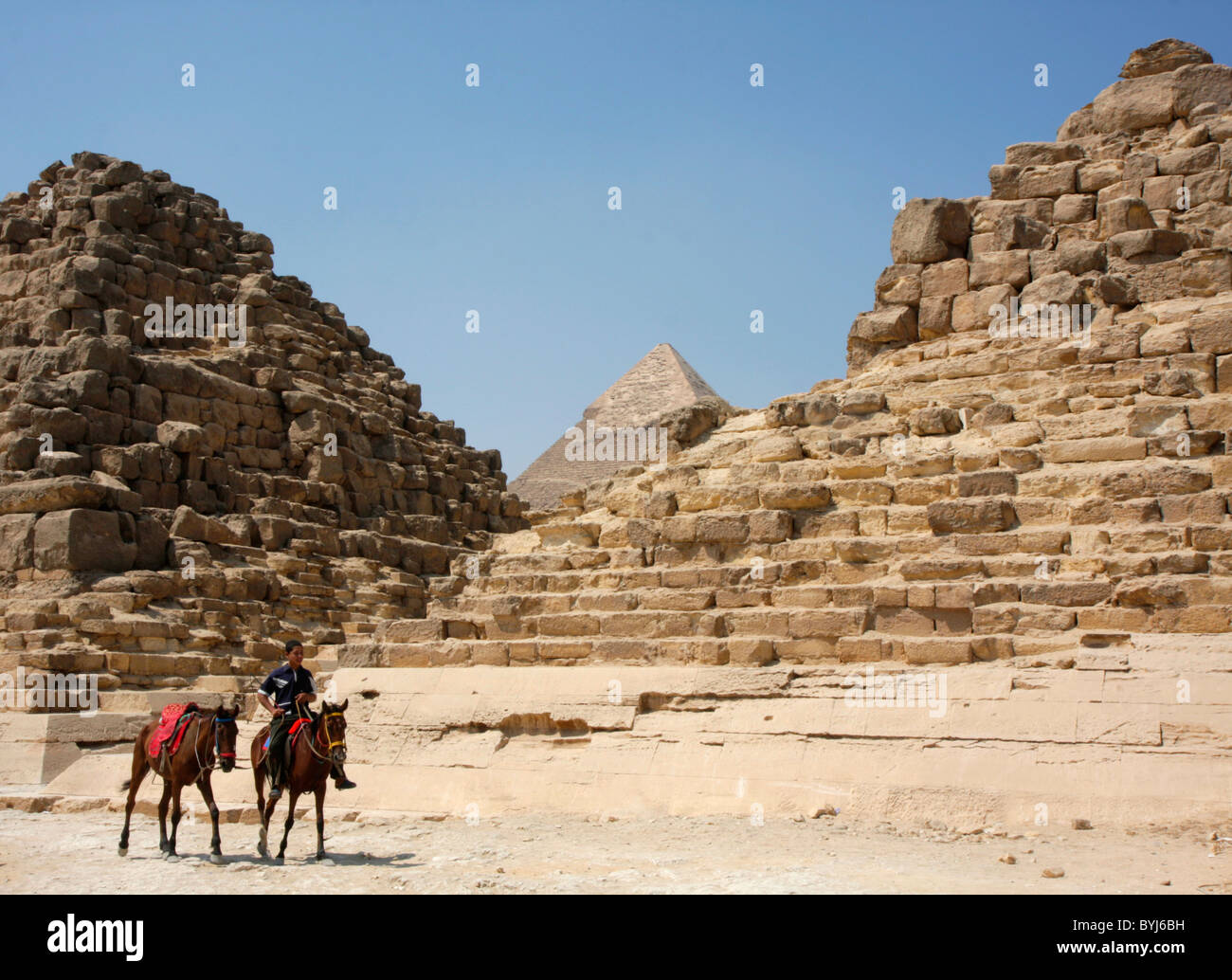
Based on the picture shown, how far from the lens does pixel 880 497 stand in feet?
34.5

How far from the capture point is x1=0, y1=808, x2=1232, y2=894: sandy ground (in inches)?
253

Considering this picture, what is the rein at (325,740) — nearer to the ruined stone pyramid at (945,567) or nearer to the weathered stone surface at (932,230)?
the ruined stone pyramid at (945,567)

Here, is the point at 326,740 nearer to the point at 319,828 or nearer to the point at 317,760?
the point at 317,760

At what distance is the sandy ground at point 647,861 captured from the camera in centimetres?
642

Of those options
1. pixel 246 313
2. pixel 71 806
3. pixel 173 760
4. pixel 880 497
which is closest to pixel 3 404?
pixel 246 313

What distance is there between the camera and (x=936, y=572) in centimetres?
954

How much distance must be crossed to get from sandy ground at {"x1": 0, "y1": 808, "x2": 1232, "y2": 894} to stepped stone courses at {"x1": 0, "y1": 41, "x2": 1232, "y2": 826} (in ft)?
1.34

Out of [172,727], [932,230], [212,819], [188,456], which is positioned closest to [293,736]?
[212,819]

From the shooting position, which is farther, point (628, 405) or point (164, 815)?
point (628, 405)

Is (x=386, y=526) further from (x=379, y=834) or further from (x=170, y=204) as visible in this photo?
(x=379, y=834)

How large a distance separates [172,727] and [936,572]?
17.9ft

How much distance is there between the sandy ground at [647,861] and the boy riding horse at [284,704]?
49 centimetres

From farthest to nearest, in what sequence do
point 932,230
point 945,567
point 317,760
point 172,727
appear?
point 932,230
point 945,567
point 172,727
point 317,760

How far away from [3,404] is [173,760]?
532 inches
